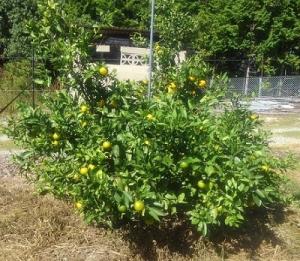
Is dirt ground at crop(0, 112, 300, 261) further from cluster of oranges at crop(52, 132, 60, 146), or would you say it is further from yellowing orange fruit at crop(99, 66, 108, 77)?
yellowing orange fruit at crop(99, 66, 108, 77)

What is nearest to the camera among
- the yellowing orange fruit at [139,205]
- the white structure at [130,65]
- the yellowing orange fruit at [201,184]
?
the yellowing orange fruit at [139,205]

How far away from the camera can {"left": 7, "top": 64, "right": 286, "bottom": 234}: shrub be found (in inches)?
140

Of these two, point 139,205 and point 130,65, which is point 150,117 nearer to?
point 139,205

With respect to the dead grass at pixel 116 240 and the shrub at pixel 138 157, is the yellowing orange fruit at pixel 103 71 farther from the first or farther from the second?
the dead grass at pixel 116 240

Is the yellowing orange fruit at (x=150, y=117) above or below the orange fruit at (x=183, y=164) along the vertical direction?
above

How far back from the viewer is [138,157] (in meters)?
3.58

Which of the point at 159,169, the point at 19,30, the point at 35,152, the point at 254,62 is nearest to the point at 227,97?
the point at 159,169

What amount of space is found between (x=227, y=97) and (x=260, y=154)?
1.02 meters

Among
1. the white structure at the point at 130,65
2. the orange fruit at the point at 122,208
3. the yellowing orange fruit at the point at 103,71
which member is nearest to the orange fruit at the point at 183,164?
the orange fruit at the point at 122,208

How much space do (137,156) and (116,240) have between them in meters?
0.80

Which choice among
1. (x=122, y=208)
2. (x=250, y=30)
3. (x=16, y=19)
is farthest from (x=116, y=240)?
(x=250, y=30)

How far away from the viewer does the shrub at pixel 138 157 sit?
356cm

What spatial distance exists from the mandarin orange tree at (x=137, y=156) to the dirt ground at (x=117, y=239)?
0.15 metres

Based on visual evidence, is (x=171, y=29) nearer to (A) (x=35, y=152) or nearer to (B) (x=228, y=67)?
(A) (x=35, y=152)
